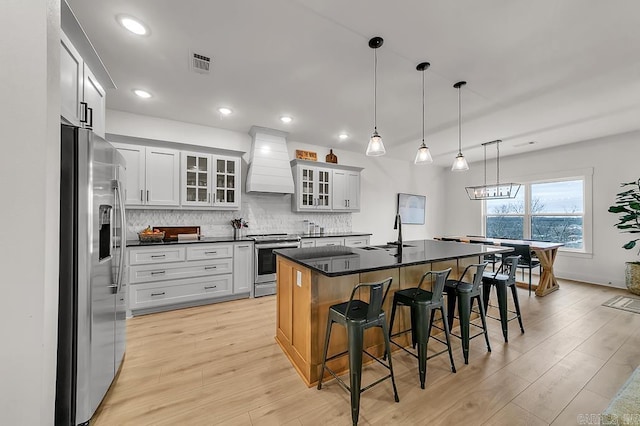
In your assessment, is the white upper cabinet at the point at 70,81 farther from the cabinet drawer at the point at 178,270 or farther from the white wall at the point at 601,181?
the white wall at the point at 601,181

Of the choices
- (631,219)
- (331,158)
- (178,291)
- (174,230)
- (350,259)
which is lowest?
(178,291)

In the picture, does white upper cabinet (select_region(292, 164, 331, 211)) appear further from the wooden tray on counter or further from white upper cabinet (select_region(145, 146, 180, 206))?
white upper cabinet (select_region(145, 146, 180, 206))

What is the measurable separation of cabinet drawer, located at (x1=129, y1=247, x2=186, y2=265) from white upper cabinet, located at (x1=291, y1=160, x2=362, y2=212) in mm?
2117

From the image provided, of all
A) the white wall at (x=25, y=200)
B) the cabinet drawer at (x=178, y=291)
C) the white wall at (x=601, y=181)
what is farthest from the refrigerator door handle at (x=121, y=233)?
the white wall at (x=601, y=181)

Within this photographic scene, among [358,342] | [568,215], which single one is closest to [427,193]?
[568,215]

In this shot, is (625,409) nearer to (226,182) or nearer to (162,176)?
(226,182)

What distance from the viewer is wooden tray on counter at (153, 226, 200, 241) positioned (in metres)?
3.95

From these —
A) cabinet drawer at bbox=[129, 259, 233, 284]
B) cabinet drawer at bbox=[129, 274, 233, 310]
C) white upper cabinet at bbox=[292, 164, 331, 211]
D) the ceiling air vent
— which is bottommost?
cabinet drawer at bbox=[129, 274, 233, 310]

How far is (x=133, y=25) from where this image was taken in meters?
2.05

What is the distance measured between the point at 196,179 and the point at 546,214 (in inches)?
279

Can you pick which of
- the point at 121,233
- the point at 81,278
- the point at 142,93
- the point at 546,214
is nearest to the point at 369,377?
the point at 81,278

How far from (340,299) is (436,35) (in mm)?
2360

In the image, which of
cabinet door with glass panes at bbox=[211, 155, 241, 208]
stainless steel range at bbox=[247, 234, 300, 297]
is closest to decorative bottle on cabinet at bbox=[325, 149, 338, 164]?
cabinet door with glass panes at bbox=[211, 155, 241, 208]

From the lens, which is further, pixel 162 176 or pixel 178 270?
pixel 162 176
